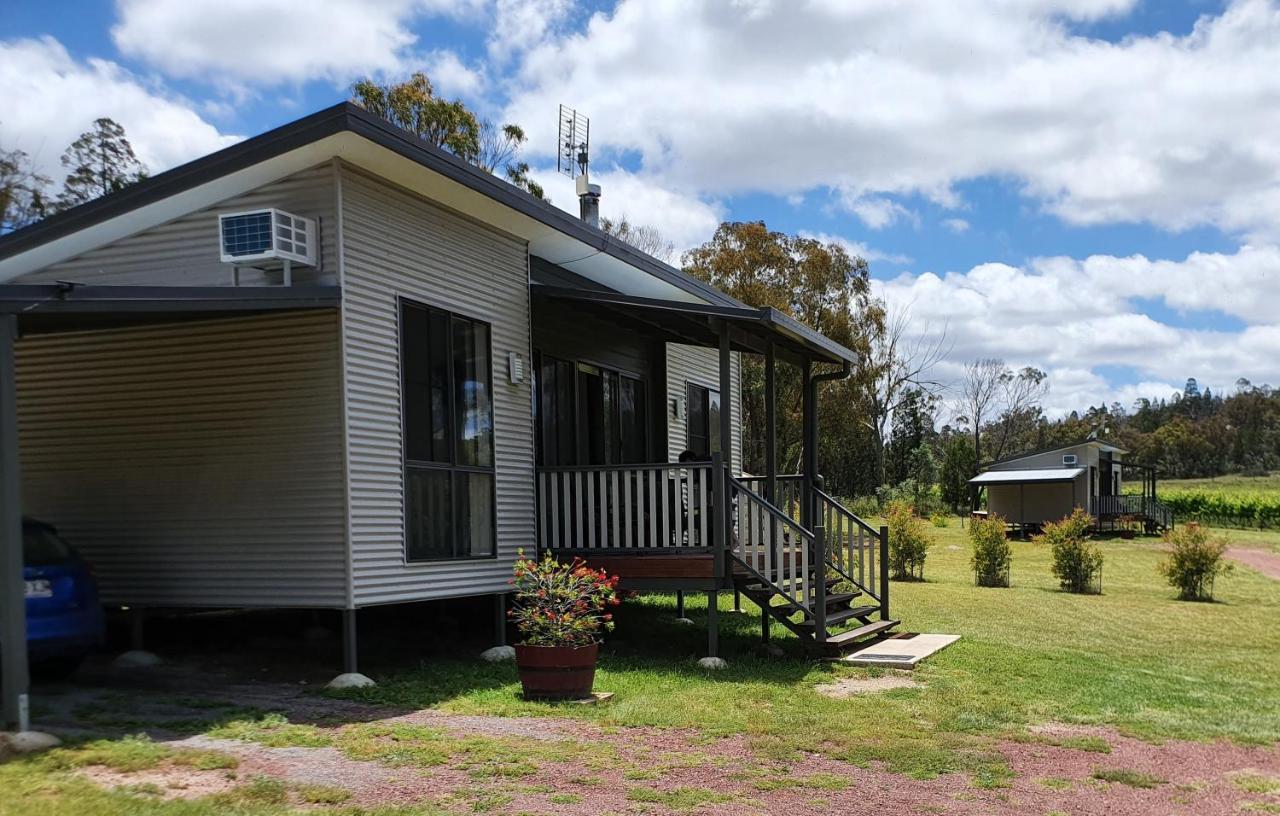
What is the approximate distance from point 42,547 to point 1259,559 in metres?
31.2

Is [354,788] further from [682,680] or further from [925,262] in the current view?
[925,262]

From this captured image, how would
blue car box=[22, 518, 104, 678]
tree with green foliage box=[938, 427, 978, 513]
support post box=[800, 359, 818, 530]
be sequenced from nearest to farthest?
blue car box=[22, 518, 104, 678] → support post box=[800, 359, 818, 530] → tree with green foliage box=[938, 427, 978, 513]

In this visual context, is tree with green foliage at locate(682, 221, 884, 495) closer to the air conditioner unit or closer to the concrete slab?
the concrete slab

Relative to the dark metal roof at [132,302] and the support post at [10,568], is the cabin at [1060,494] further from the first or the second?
the support post at [10,568]

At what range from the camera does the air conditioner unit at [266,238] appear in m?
8.17

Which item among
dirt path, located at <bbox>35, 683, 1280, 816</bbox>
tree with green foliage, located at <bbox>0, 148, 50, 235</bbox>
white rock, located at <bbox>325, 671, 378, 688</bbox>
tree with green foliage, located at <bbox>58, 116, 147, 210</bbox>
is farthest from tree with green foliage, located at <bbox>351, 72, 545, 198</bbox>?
dirt path, located at <bbox>35, 683, 1280, 816</bbox>

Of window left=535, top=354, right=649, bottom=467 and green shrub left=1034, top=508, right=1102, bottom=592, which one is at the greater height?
window left=535, top=354, right=649, bottom=467

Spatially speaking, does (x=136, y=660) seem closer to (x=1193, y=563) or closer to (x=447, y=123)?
(x=1193, y=563)

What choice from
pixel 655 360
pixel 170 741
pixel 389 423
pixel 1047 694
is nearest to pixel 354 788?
pixel 170 741

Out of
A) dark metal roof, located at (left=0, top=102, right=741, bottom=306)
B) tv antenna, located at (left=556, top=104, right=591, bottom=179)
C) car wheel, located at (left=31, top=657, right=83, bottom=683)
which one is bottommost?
car wheel, located at (left=31, top=657, right=83, bottom=683)

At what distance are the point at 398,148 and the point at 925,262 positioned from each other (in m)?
52.4

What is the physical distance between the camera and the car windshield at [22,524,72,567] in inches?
297

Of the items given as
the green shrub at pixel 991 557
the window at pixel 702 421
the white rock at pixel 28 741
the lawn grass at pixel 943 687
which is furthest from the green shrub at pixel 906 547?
the white rock at pixel 28 741

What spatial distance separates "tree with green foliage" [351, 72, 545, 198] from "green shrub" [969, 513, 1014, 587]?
15.0 m
